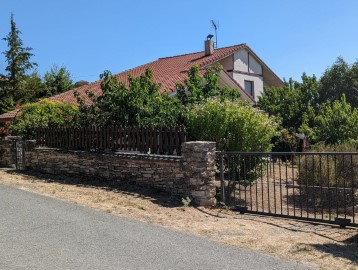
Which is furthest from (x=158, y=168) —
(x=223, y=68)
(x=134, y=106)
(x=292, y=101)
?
(x=292, y=101)

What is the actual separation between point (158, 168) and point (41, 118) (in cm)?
762

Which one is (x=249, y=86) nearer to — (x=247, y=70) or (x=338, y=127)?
(x=247, y=70)

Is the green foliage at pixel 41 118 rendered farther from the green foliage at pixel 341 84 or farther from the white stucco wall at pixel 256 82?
the green foliage at pixel 341 84

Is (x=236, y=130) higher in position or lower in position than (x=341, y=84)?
lower

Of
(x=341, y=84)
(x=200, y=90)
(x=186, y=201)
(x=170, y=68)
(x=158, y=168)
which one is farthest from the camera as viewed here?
(x=341, y=84)

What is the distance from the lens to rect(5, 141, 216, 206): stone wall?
8.95 meters

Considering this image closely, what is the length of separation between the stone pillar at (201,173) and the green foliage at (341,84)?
2388 cm

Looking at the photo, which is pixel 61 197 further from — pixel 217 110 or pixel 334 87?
pixel 334 87

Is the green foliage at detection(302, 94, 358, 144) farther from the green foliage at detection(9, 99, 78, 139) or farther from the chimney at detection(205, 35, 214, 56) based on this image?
the chimney at detection(205, 35, 214, 56)

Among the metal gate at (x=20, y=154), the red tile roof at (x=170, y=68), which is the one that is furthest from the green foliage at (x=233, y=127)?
the red tile roof at (x=170, y=68)

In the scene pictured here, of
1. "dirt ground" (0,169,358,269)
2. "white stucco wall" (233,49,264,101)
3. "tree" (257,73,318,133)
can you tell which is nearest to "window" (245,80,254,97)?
"white stucco wall" (233,49,264,101)

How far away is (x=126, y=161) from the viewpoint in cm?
1074

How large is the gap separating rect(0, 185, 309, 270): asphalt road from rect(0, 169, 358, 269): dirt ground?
0.45 m

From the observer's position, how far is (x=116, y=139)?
11.4 meters
